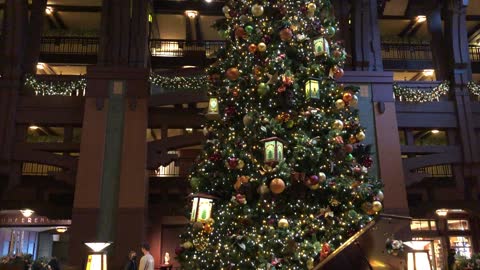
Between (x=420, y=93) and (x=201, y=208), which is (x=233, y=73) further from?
(x=420, y=93)

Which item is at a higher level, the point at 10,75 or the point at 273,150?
the point at 10,75

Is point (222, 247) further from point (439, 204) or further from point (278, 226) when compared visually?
point (439, 204)

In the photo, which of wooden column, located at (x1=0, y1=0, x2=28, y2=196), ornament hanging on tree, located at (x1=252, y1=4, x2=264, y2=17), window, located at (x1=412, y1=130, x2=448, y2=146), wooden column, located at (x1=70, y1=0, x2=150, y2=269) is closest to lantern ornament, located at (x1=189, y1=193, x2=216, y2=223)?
ornament hanging on tree, located at (x1=252, y1=4, x2=264, y2=17)

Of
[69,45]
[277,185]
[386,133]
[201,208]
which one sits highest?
[69,45]

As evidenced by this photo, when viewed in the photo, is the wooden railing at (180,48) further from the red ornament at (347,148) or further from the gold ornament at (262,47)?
the red ornament at (347,148)

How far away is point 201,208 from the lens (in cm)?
786

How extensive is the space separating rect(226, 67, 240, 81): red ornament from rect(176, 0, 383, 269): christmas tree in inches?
0.8

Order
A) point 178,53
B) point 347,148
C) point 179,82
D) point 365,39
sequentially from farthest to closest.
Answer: point 178,53 → point 365,39 → point 179,82 → point 347,148

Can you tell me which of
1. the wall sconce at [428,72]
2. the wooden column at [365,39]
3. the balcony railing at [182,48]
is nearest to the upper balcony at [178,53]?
the balcony railing at [182,48]

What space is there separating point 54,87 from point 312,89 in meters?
9.65

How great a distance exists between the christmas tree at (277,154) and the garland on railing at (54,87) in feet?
22.7

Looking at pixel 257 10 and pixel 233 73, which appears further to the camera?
pixel 257 10

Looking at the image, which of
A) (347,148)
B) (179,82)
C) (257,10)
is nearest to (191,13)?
(179,82)

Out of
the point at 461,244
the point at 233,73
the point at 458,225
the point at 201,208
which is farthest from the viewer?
the point at 458,225
